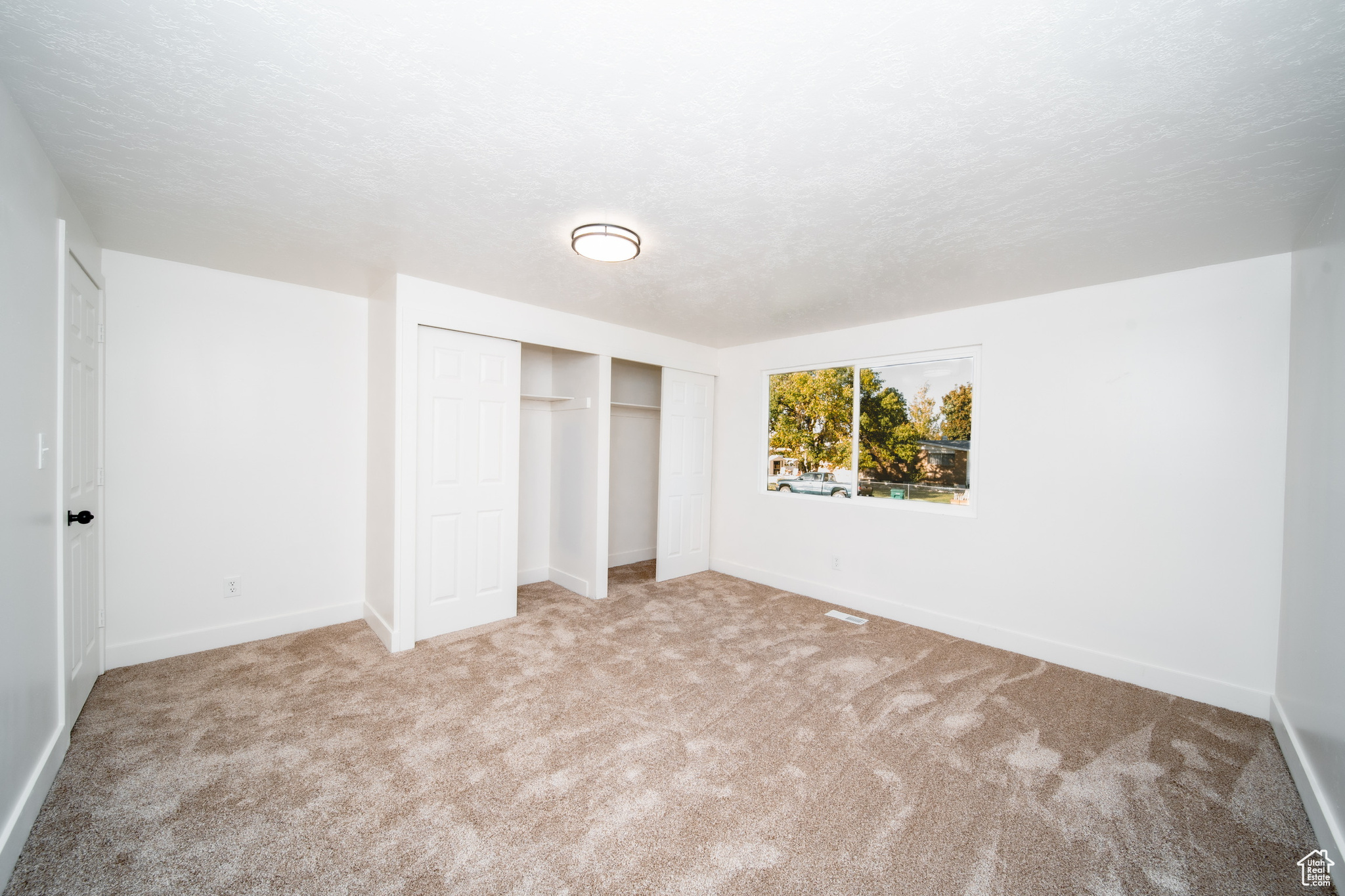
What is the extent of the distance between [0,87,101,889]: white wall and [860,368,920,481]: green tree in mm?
4662

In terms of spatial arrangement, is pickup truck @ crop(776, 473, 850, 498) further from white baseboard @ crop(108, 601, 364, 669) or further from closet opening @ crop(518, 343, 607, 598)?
white baseboard @ crop(108, 601, 364, 669)

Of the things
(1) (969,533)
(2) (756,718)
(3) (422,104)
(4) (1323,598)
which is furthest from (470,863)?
(1) (969,533)

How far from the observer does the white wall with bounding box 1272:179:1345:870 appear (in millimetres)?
1875

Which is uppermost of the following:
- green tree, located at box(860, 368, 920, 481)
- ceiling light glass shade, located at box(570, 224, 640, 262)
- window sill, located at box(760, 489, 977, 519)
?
ceiling light glass shade, located at box(570, 224, 640, 262)

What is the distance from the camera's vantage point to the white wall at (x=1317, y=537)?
1.88m

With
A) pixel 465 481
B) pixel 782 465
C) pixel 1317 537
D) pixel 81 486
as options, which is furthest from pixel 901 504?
pixel 81 486

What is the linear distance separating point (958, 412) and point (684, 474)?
8.08 ft

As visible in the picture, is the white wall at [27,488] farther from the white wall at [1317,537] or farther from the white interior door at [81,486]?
the white wall at [1317,537]

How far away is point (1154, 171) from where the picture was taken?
6.30 feet

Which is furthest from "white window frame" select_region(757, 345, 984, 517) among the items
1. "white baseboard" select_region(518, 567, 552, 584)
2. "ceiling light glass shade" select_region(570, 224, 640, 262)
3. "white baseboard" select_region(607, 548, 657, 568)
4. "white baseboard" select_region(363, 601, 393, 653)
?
"white baseboard" select_region(363, 601, 393, 653)

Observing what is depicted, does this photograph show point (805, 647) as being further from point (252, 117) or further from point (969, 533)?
point (252, 117)

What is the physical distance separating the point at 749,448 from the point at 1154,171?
3.64 m

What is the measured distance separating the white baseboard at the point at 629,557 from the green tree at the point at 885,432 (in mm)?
2499

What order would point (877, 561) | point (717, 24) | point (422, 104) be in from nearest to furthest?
point (717, 24) < point (422, 104) < point (877, 561)
